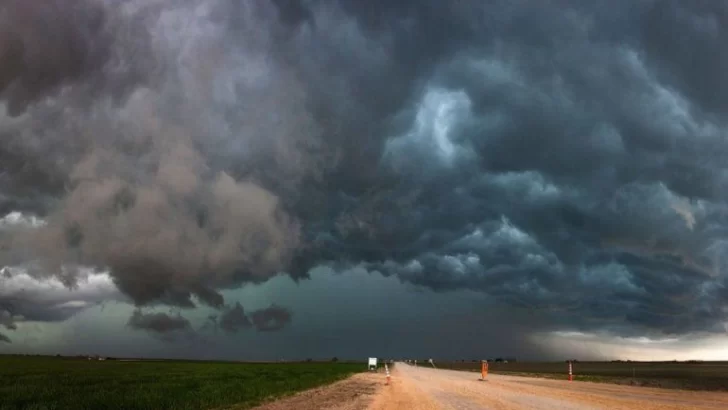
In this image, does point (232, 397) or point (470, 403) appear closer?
point (470, 403)

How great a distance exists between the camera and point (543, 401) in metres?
31.2

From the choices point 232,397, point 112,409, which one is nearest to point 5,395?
point 112,409

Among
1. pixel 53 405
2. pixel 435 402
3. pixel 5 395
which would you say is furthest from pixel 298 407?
pixel 5 395

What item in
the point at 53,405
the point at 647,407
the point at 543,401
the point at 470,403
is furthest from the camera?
the point at 543,401

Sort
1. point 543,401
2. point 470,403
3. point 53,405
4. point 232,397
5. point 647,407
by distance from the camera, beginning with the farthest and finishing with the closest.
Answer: point 232,397
point 543,401
point 470,403
point 647,407
point 53,405

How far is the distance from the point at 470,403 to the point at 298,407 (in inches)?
358

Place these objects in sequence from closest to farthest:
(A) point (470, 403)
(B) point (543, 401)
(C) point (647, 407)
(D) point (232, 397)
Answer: (C) point (647, 407) → (A) point (470, 403) → (B) point (543, 401) → (D) point (232, 397)

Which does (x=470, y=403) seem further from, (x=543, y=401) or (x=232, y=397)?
(x=232, y=397)

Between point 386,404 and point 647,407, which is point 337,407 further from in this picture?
point 647,407

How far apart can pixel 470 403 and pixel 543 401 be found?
16.2ft

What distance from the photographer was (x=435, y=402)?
29734mm

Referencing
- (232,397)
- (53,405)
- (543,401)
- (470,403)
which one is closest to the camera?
(53,405)

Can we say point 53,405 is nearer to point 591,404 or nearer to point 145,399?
point 145,399

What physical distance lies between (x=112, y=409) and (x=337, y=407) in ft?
35.5
